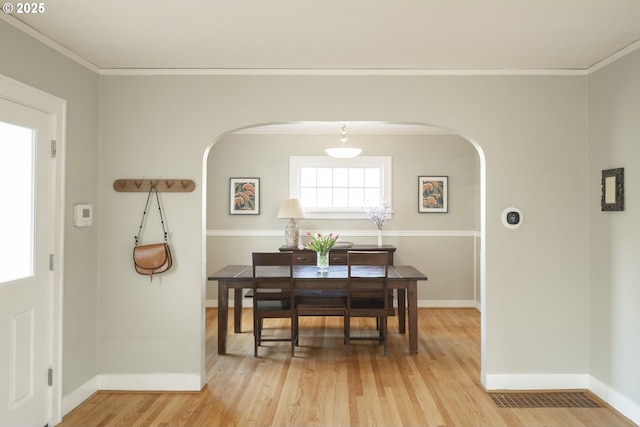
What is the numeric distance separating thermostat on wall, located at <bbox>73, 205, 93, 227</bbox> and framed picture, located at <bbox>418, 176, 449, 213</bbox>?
14.5 feet

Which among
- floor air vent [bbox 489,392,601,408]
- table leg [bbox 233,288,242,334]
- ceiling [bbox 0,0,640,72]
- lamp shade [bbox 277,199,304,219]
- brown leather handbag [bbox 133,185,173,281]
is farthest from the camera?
lamp shade [bbox 277,199,304,219]

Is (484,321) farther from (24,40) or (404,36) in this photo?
(24,40)

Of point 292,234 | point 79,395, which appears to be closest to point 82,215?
point 79,395

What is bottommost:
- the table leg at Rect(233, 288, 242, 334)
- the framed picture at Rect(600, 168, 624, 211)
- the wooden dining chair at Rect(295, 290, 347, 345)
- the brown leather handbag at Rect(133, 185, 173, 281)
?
the table leg at Rect(233, 288, 242, 334)

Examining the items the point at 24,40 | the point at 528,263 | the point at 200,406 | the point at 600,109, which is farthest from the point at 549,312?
the point at 24,40

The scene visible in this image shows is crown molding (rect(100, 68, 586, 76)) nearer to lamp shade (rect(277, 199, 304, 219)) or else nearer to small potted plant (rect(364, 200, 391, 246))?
lamp shade (rect(277, 199, 304, 219))

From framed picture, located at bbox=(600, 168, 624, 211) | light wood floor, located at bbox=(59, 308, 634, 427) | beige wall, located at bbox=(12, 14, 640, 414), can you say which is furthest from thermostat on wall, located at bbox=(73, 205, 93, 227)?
framed picture, located at bbox=(600, 168, 624, 211)

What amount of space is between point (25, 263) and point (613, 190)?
12.7ft

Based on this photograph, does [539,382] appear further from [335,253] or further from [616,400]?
[335,253]

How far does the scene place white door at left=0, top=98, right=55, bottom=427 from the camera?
8.71 ft

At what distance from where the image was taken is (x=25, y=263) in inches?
111

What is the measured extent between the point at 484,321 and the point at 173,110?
2.89 m

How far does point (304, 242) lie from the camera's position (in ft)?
21.5

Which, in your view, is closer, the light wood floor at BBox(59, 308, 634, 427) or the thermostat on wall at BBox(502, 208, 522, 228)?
the light wood floor at BBox(59, 308, 634, 427)
